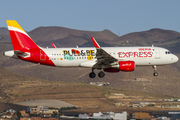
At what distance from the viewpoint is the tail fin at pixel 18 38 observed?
69.8m

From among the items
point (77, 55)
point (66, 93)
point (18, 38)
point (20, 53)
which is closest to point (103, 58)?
point (77, 55)

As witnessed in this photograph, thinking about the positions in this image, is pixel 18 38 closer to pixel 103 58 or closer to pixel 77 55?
pixel 77 55

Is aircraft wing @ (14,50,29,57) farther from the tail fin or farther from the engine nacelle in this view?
the engine nacelle

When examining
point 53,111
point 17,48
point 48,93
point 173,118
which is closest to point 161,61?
point 17,48

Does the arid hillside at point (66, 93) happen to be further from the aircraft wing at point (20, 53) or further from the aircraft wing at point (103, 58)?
the aircraft wing at point (20, 53)

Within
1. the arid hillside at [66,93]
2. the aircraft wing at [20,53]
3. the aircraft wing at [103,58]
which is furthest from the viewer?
the arid hillside at [66,93]

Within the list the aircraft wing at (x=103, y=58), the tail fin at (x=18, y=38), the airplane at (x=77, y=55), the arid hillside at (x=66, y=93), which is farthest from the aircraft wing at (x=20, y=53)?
the arid hillside at (x=66, y=93)

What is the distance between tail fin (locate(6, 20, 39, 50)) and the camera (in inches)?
2749

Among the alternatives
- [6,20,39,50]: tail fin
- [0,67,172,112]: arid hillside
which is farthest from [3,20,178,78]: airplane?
[0,67,172,112]: arid hillside

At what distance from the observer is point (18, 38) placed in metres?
69.9

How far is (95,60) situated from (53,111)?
79.1 metres

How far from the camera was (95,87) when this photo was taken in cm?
19162

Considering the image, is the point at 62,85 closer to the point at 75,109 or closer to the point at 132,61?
the point at 75,109

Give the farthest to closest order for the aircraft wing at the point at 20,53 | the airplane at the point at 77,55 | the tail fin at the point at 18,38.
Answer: the tail fin at the point at 18,38
the airplane at the point at 77,55
the aircraft wing at the point at 20,53
